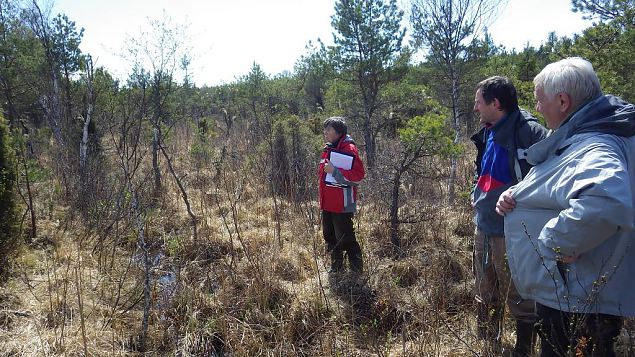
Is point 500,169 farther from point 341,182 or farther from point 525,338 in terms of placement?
point 341,182

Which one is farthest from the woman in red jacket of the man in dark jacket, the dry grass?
the man in dark jacket

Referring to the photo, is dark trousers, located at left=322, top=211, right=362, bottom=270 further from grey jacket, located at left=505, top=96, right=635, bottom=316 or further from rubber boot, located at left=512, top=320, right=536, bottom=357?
grey jacket, located at left=505, top=96, right=635, bottom=316

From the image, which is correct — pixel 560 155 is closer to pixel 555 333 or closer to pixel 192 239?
pixel 555 333

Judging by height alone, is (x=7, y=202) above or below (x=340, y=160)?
below

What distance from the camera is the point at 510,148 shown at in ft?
7.41

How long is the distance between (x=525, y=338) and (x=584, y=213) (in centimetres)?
140

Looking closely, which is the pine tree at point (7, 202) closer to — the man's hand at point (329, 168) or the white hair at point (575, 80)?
the man's hand at point (329, 168)

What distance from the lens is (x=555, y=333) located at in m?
1.62

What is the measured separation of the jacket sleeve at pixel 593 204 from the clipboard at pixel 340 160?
2.21 meters

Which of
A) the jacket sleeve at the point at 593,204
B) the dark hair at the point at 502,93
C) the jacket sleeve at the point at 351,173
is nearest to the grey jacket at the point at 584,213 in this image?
the jacket sleeve at the point at 593,204

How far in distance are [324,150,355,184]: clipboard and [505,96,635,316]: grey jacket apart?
6.58ft

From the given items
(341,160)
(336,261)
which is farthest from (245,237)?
(341,160)

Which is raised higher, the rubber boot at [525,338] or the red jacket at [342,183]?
the red jacket at [342,183]

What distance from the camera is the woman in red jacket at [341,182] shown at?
3592 millimetres
